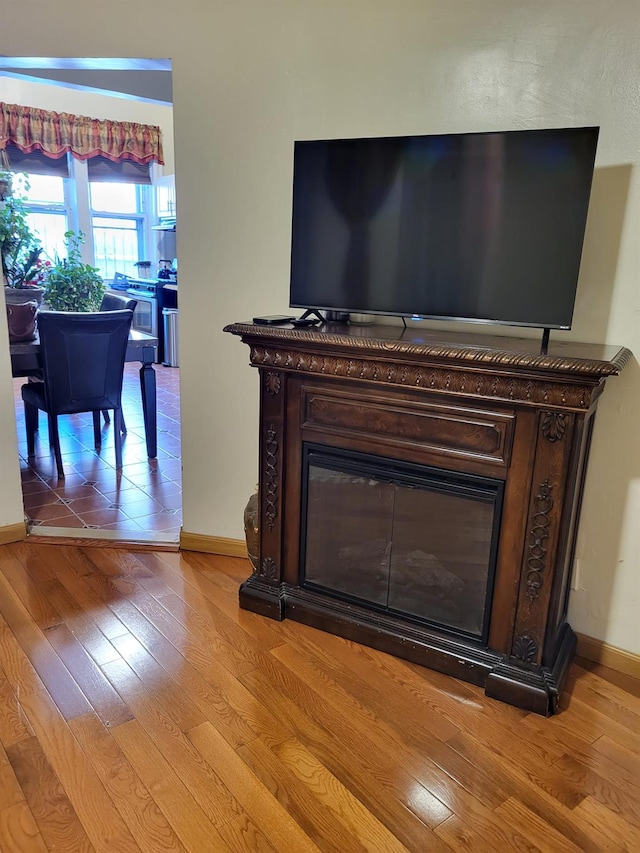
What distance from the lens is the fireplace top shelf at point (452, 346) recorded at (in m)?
1.68

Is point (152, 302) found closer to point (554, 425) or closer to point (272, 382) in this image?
point (272, 382)

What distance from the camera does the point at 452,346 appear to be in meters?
1.83

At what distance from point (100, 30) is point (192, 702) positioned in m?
2.49

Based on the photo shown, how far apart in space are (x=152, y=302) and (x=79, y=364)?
12.4 feet

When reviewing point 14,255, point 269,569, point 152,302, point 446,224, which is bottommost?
point 269,569

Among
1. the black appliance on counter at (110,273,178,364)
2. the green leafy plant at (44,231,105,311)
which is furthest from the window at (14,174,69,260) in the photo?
the green leafy plant at (44,231,105,311)

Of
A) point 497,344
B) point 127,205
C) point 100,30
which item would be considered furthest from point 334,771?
point 127,205

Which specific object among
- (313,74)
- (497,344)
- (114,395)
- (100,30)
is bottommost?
(114,395)

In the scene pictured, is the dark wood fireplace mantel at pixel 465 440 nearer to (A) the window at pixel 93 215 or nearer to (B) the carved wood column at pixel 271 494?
(B) the carved wood column at pixel 271 494

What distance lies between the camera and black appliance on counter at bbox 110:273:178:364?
7082 mm

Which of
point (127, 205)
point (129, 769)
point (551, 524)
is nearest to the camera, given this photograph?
point (129, 769)

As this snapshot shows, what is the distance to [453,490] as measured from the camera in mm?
2014

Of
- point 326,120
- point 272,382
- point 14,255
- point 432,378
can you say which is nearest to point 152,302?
point 14,255

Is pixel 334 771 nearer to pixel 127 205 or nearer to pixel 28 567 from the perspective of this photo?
pixel 28 567
